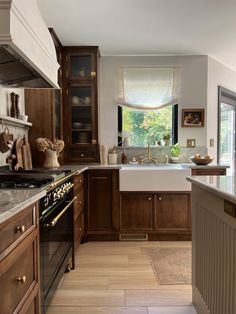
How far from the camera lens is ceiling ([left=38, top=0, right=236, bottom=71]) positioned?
9.28 ft

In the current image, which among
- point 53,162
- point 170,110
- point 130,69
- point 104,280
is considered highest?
point 130,69

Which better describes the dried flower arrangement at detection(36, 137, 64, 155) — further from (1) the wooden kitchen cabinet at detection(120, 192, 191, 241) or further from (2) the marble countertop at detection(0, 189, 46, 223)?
(2) the marble countertop at detection(0, 189, 46, 223)

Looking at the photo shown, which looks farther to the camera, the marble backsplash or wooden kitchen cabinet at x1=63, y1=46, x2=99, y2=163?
the marble backsplash

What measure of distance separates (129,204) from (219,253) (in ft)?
7.26

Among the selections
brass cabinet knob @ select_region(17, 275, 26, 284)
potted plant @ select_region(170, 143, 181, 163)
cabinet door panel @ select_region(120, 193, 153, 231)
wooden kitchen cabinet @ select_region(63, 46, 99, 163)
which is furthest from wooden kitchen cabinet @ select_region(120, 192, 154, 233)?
brass cabinet knob @ select_region(17, 275, 26, 284)

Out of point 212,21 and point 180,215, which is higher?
point 212,21

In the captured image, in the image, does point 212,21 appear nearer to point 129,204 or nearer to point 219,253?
point 129,204

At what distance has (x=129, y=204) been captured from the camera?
3.78 meters

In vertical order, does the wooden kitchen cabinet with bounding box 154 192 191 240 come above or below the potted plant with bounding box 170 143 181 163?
below

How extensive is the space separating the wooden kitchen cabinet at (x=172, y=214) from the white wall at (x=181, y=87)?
1.01 metres

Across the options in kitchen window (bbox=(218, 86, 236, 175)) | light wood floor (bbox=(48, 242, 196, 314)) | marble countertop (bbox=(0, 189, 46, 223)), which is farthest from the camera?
kitchen window (bbox=(218, 86, 236, 175))

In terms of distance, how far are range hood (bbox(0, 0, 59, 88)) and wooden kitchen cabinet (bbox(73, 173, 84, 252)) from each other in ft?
3.47

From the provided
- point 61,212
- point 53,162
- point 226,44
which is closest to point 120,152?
point 53,162

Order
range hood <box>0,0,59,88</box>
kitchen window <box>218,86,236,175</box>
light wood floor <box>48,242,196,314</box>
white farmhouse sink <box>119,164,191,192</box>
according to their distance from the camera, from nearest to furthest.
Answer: range hood <box>0,0,59,88</box> < light wood floor <box>48,242,196,314</box> < white farmhouse sink <box>119,164,191,192</box> < kitchen window <box>218,86,236,175</box>
